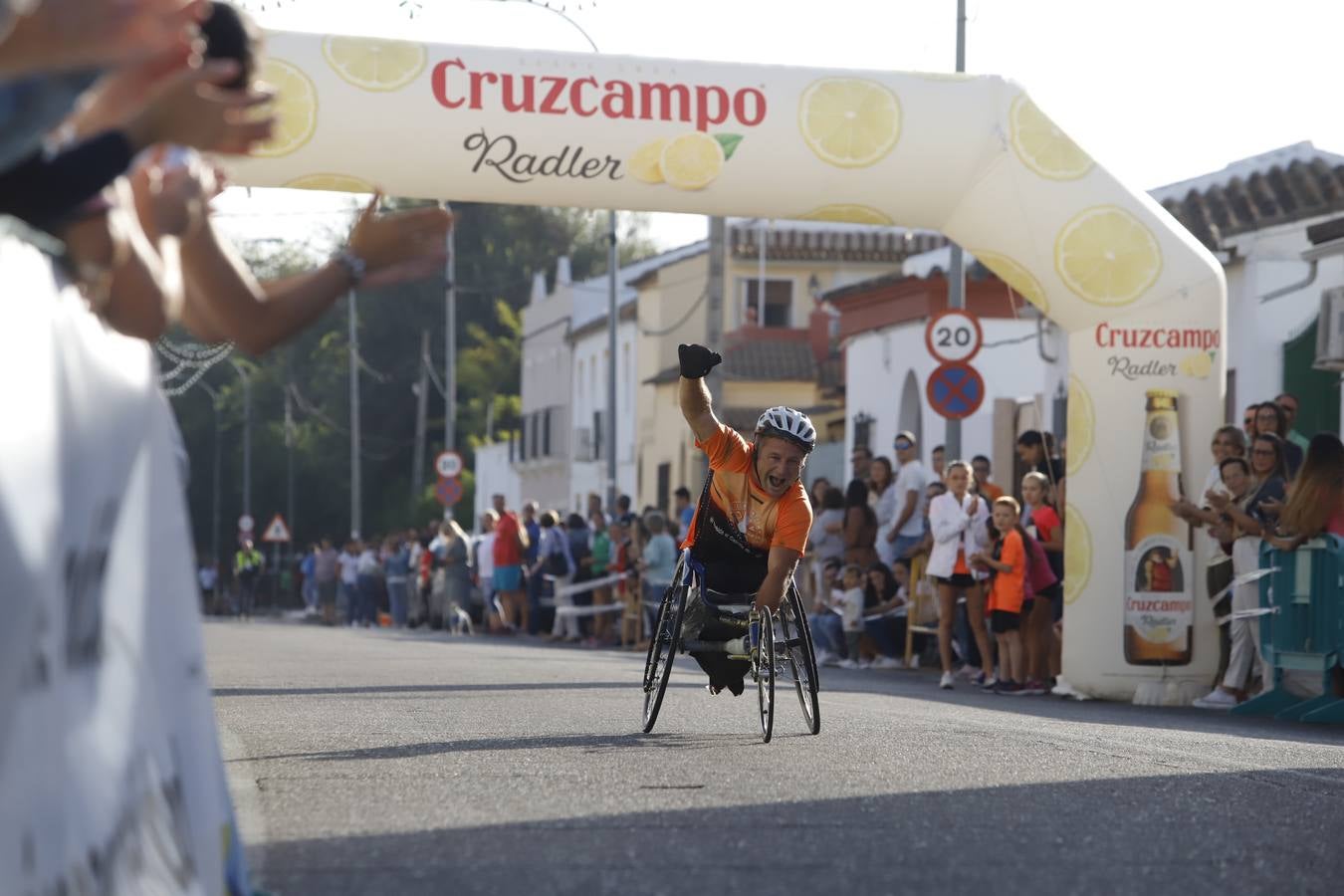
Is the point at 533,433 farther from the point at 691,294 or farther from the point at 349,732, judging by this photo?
the point at 349,732

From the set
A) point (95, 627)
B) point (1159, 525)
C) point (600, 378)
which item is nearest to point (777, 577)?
point (1159, 525)

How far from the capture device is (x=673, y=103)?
52.4 feet

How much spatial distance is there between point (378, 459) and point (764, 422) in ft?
270

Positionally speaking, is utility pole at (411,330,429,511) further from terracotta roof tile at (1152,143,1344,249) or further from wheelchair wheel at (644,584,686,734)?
wheelchair wheel at (644,584,686,734)

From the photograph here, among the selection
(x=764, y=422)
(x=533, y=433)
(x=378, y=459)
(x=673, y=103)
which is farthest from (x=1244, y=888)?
(x=378, y=459)

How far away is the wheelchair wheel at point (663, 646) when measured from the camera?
11500 mm

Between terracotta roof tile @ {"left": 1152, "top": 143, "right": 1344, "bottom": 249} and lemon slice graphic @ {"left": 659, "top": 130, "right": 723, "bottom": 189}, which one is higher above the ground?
terracotta roof tile @ {"left": 1152, "top": 143, "right": 1344, "bottom": 249}

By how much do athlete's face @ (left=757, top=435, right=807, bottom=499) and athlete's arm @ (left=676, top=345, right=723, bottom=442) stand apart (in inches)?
10.3

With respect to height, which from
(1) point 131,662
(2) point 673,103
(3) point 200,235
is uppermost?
(2) point 673,103

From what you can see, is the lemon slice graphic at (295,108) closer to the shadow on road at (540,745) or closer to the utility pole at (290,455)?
the shadow on road at (540,745)

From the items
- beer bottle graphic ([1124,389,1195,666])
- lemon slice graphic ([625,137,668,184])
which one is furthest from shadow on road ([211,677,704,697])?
lemon slice graphic ([625,137,668,184])

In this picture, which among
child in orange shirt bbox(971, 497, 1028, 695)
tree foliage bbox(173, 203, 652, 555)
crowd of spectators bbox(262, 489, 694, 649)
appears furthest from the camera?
tree foliage bbox(173, 203, 652, 555)

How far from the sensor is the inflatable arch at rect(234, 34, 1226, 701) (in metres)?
15.8

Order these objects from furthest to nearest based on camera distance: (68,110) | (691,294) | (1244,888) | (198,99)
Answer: (691,294) → (1244,888) → (198,99) → (68,110)
